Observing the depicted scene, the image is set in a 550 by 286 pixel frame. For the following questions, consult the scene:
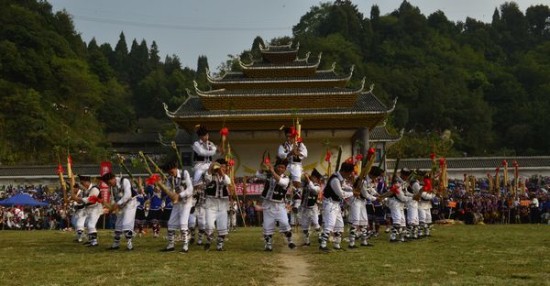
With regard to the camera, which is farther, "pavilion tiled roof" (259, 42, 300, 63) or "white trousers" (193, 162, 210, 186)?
"pavilion tiled roof" (259, 42, 300, 63)

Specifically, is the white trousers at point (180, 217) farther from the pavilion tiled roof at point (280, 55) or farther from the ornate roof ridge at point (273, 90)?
the pavilion tiled roof at point (280, 55)

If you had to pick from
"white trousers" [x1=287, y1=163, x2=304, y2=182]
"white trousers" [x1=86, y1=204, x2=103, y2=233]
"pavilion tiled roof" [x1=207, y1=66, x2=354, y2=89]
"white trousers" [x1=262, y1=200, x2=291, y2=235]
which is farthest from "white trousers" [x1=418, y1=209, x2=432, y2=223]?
"pavilion tiled roof" [x1=207, y1=66, x2=354, y2=89]

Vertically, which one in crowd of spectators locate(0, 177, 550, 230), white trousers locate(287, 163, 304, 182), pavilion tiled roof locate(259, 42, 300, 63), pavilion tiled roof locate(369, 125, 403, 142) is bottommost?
crowd of spectators locate(0, 177, 550, 230)

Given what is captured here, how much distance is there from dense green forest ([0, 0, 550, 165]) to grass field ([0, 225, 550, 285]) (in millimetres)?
40291

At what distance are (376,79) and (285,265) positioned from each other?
79.7 m

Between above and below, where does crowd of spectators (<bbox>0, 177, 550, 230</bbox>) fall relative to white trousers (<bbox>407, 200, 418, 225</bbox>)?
below

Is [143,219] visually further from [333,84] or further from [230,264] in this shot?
[333,84]

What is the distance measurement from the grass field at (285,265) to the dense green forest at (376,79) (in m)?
40.3

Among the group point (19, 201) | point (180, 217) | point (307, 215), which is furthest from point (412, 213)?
point (19, 201)

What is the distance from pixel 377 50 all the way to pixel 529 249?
9494cm

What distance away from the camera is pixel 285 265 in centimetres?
1265

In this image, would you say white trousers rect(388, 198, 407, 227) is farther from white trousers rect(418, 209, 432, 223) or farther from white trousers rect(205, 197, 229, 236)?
white trousers rect(205, 197, 229, 236)

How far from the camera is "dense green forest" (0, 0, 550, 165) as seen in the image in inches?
2621

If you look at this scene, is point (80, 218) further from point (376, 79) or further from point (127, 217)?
point (376, 79)
